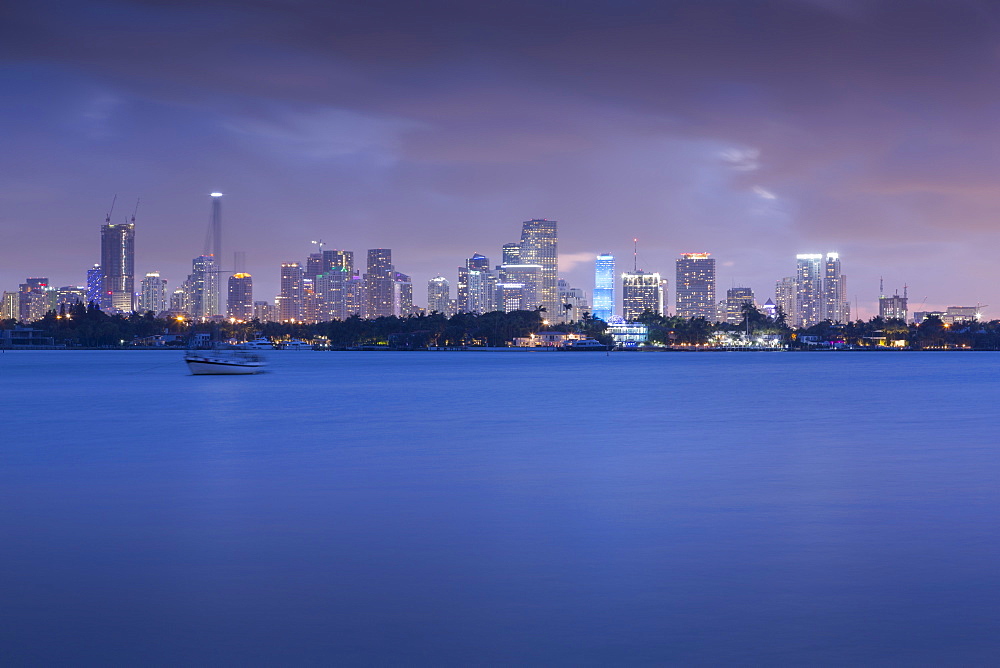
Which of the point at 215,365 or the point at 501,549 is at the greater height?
the point at 501,549

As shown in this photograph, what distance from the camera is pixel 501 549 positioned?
50.8 feet

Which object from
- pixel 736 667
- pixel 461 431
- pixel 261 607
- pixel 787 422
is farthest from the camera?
pixel 787 422

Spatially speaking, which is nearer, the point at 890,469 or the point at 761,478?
the point at 761,478

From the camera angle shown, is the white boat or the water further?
the white boat

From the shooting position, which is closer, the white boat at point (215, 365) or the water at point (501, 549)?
the water at point (501, 549)

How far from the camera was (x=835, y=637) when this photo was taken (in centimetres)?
1054

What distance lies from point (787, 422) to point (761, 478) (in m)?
A: 19.9

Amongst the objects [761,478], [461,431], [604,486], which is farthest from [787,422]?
[604,486]

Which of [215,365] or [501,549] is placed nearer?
[501,549]

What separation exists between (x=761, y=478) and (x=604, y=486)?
14.2 feet

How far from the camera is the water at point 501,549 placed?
1043cm

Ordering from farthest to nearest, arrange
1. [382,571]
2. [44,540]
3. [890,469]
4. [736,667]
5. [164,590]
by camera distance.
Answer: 1. [890,469]
2. [44,540]
3. [382,571]
4. [164,590]
5. [736,667]

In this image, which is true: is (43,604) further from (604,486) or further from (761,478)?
(761,478)

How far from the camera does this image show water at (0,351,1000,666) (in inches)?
411
